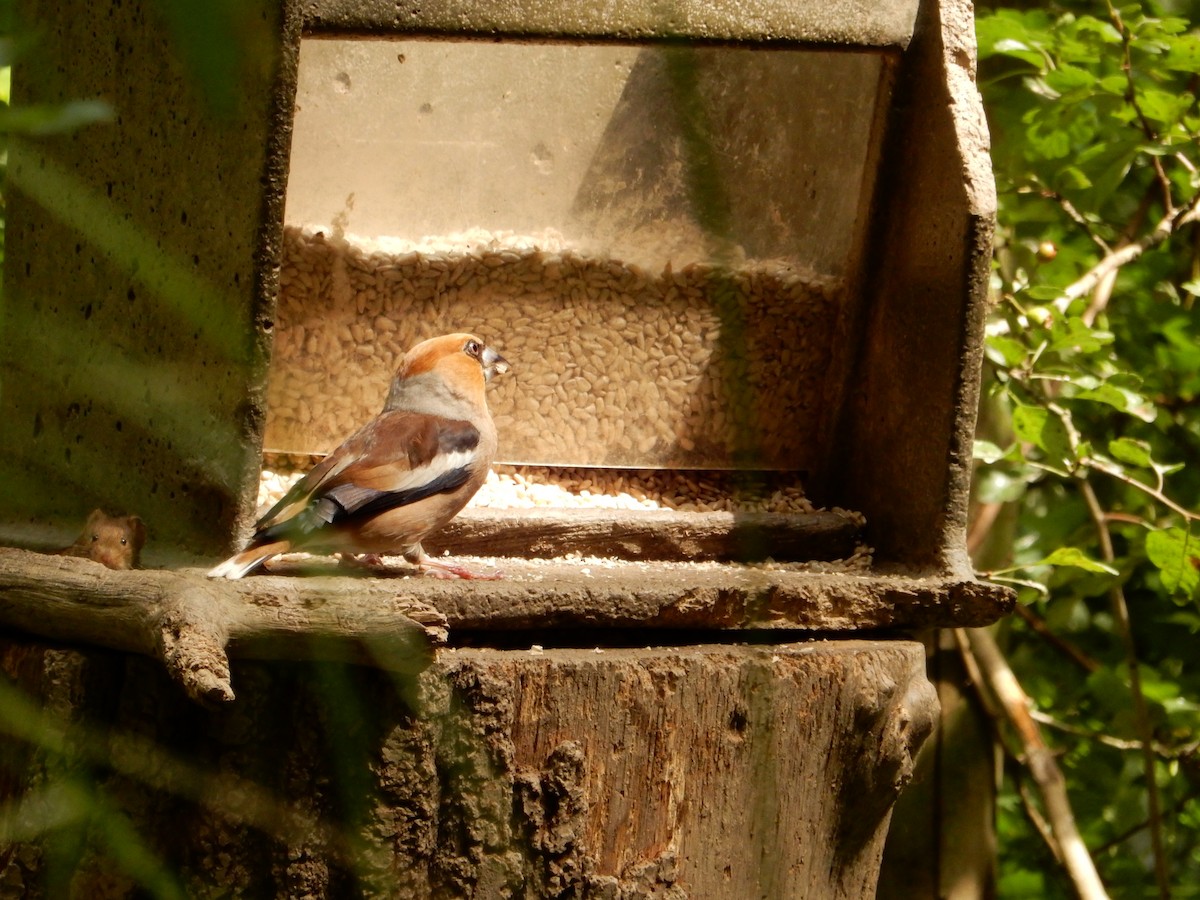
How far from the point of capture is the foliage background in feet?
10.9

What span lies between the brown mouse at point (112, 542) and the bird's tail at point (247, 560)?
156 millimetres

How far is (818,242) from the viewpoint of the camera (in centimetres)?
292

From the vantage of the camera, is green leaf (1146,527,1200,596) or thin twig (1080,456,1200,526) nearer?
green leaf (1146,527,1200,596)

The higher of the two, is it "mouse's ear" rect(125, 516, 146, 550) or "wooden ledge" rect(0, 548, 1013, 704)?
"mouse's ear" rect(125, 516, 146, 550)

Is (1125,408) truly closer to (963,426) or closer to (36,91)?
(963,426)

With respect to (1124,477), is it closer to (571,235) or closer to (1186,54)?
(1186,54)

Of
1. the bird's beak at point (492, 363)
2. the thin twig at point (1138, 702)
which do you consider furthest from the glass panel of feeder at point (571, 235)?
the thin twig at point (1138, 702)

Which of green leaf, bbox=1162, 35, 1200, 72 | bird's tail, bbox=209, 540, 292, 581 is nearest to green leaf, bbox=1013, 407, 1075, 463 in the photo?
green leaf, bbox=1162, 35, 1200, 72

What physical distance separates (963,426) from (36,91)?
1.86 meters

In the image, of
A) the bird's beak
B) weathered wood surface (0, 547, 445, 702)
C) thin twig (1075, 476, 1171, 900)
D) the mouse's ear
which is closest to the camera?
weathered wood surface (0, 547, 445, 702)

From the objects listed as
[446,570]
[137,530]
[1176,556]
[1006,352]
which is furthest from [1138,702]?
[137,530]

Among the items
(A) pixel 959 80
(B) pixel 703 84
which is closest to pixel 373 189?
(B) pixel 703 84

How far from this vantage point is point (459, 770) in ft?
6.68

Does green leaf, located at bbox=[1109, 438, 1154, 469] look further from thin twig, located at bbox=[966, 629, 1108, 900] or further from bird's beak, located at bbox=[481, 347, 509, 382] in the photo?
bird's beak, located at bbox=[481, 347, 509, 382]
